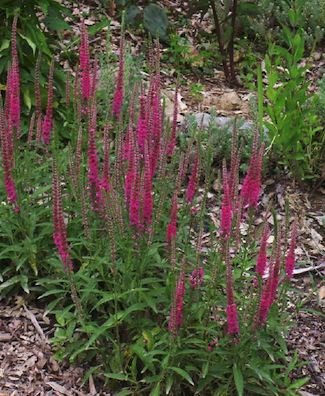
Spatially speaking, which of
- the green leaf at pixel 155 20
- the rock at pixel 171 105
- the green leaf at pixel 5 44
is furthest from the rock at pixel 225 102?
the green leaf at pixel 5 44

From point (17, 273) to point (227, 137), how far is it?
2.22 metres

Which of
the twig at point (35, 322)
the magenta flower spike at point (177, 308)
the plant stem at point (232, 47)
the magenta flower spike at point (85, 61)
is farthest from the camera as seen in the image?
the plant stem at point (232, 47)

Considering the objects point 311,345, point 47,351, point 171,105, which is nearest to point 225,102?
point 171,105

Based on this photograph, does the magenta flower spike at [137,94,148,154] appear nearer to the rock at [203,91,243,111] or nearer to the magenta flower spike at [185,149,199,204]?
the magenta flower spike at [185,149,199,204]

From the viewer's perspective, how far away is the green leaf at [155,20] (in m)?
6.91

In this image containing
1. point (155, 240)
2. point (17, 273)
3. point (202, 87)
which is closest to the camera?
point (155, 240)

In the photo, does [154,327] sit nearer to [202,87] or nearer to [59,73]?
[59,73]

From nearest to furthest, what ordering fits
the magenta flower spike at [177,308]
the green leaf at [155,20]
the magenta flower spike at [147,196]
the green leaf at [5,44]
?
the magenta flower spike at [177,308] < the magenta flower spike at [147,196] < the green leaf at [5,44] < the green leaf at [155,20]

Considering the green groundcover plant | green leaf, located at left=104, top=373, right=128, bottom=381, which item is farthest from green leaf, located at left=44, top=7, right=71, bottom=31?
green leaf, located at left=104, top=373, right=128, bottom=381

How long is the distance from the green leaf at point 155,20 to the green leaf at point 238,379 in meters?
4.74

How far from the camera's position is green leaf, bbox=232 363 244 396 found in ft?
8.98

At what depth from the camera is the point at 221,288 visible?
3488 mm

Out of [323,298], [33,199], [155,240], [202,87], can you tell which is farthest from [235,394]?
[202,87]

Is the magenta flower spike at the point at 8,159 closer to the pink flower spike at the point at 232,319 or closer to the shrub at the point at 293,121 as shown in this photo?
the pink flower spike at the point at 232,319
